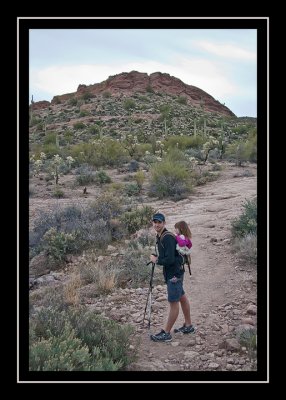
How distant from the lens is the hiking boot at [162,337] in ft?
16.1

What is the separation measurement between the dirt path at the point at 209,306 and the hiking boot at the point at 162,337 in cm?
5

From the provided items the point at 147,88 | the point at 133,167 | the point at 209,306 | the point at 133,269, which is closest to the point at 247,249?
the point at 209,306

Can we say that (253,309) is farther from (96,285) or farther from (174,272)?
(96,285)

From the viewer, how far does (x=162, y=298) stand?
6082 mm

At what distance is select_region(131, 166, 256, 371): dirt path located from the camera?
14.9ft

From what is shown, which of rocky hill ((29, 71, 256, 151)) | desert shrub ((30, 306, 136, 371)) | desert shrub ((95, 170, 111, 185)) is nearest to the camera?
desert shrub ((30, 306, 136, 371))

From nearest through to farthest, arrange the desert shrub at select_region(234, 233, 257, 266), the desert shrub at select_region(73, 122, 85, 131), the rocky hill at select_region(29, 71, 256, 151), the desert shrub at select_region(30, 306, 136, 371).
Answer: the desert shrub at select_region(30, 306, 136, 371) → the desert shrub at select_region(234, 233, 257, 266) → the rocky hill at select_region(29, 71, 256, 151) → the desert shrub at select_region(73, 122, 85, 131)

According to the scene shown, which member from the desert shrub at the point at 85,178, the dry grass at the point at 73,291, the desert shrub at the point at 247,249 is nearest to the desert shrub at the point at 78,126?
the desert shrub at the point at 85,178

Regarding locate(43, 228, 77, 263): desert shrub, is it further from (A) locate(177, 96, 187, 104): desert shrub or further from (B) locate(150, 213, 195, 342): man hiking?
(A) locate(177, 96, 187, 104): desert shrub

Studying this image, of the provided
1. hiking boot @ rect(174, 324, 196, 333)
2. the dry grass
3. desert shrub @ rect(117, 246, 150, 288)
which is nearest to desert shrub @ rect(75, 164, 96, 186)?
desert shrub @ rect(117, 246, 150, 288)

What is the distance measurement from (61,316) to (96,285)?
166cm

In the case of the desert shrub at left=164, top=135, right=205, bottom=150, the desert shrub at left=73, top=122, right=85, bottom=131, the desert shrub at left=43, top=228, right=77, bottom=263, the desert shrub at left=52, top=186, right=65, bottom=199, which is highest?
the desert shrub at left=73, top=122, right=85, bottom=131

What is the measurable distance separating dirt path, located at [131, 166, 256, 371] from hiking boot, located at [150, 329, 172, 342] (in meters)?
0.05
